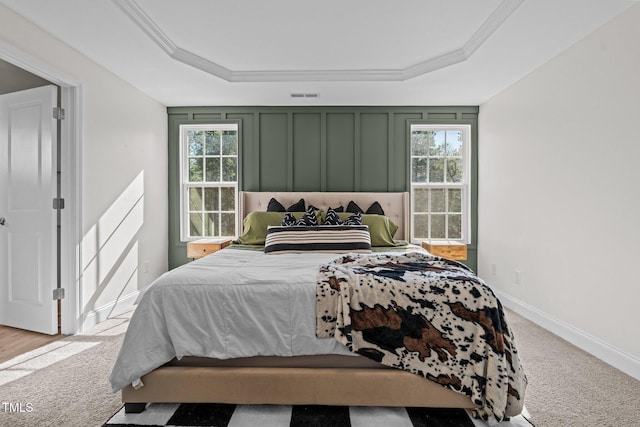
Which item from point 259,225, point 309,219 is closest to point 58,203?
point 259,225

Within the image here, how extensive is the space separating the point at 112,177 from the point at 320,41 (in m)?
2.43

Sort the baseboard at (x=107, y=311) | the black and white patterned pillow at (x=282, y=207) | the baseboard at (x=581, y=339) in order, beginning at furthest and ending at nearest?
the black and white patterned pillow at (x=282, y=207), the baseboard at (x=107, y=311), the baseboard at (x=581, y=339)

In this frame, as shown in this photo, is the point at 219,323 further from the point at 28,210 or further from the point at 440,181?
the point at 440,181

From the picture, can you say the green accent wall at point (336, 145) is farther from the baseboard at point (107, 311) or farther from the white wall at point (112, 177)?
the baseboard at point (107, 311)

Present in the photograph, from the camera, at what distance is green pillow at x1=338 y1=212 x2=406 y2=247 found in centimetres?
359

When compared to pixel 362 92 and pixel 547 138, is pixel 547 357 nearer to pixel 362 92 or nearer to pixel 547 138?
pixel 547 138

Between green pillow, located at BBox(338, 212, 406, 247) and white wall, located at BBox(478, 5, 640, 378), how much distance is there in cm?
131

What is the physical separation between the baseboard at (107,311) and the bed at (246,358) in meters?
1.65

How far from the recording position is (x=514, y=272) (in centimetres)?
367

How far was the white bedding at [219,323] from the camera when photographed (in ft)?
5.76

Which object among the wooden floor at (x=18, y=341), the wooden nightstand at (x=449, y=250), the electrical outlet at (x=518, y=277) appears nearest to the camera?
the wooden floor at (x=18, y=341)

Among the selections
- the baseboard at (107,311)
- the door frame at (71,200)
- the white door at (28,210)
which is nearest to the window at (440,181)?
the baseboard at (107,311)

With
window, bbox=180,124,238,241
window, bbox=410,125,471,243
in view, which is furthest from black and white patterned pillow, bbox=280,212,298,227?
window, bbox=410,125,471,243

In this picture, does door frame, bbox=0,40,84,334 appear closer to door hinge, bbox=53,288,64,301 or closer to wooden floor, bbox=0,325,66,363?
door hinge, bbox=53,288,64,301
